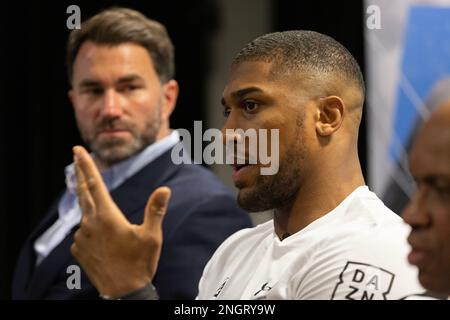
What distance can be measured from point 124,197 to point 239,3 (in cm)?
174

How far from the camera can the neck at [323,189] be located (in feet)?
7.08

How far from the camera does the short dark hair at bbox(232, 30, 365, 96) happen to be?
220cm

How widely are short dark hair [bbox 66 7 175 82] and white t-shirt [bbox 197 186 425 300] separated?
1.33 metres

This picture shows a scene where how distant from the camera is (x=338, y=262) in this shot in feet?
6.37

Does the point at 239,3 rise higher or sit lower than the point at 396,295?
higher

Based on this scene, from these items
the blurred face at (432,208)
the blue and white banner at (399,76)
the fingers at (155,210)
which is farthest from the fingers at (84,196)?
the blue and white banner at (399,76)

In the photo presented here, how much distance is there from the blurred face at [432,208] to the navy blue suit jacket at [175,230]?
4.17 feet

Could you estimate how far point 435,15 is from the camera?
342 cm

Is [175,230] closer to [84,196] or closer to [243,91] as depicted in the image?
[84,196]

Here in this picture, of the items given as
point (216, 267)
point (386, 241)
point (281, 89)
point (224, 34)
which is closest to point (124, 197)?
point (216, 267)

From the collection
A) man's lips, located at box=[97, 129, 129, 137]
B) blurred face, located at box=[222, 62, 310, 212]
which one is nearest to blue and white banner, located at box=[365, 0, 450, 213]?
man's lips, located at box=[97, 129, 129, 137]

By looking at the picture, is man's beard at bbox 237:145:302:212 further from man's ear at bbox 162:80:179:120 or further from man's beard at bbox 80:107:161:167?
man's ear at bbox 162:80:179:120

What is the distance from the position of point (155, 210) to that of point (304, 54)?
1.66ft

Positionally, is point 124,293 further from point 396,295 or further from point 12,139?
point 12,139
